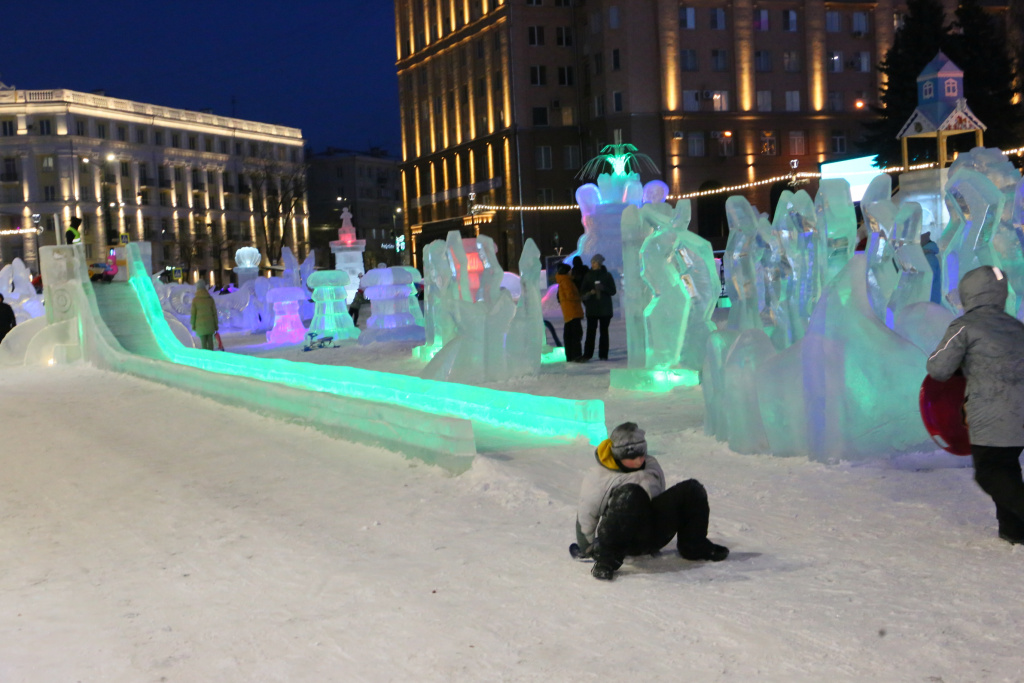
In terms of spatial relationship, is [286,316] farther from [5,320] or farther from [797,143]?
[797,143]

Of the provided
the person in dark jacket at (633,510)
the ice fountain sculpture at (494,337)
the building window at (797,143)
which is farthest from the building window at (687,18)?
the person in dark jacket at (633,510)

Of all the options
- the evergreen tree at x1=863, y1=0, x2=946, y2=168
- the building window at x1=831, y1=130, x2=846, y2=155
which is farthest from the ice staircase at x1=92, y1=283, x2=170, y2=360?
the building window at x1=831, y1=130, x2=846, y2=155

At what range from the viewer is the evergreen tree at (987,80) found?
3303 cm

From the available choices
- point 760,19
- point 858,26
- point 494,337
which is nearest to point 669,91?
point 760,19

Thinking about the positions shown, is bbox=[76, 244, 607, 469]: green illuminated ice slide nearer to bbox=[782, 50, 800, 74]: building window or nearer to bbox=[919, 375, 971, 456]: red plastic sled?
bbox=[919, 375, 971, 456]: red plastic sled

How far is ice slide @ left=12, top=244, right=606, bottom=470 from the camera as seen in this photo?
7.98 meters

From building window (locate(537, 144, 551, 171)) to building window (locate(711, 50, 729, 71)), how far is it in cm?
945

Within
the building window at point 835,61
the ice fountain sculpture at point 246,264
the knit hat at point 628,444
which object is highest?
the building window at point 835,61

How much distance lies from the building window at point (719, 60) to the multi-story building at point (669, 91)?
0.22ft

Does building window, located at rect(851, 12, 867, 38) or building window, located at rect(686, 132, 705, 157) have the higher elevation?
building window, located at rect(851, 12, 867, 38)

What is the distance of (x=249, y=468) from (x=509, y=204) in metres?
48.2

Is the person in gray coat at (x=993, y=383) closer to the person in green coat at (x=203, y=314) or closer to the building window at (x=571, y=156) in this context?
the person in green coat at (x=203, y=314)

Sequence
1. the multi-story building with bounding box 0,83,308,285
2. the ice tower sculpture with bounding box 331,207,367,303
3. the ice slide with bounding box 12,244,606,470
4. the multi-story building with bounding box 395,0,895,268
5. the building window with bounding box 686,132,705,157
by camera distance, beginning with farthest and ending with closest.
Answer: the multi-story building with bounding box 0,83,308,285 → the building window with bounding box 686,132,705,157 → the multi-story building with bounding box 395,0,895,268 → the ice tower sculpture with bounding box 331,207,367,303 → the ice slide with bounding box 12,244,606,470

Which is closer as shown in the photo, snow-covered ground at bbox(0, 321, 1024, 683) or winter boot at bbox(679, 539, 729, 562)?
snow-covered ground at bbox(0, 321, 1024, 683)
